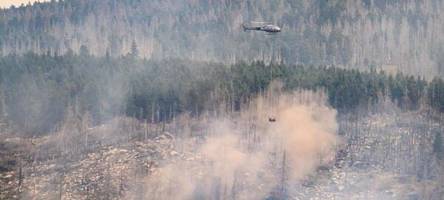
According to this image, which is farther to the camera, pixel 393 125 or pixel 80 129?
pixel 80 129

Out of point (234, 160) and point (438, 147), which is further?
point (234, 160)

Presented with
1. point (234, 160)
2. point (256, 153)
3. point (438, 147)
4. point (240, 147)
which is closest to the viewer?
point (438, 147)

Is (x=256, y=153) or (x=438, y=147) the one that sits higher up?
(x=438, y=147)

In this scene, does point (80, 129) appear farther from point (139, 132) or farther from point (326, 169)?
point (326, 169)

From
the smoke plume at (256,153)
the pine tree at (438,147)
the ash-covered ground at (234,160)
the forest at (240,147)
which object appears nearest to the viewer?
the ash-covered ground at (234,160)

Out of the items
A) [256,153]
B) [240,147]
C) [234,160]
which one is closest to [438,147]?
[256,153]

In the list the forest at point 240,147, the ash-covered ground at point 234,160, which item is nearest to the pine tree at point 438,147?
the forest at point 240,147

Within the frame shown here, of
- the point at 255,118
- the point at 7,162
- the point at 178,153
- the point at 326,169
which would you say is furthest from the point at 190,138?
the point at 7,162

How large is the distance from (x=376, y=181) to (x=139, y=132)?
2282 inches

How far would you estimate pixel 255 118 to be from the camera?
19600 centimetres

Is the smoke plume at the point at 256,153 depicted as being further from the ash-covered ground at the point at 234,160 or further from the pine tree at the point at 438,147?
the pine tree at the point at 438,147

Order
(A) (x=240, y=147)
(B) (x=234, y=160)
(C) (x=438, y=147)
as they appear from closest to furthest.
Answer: (C) (x=438, y=147), (B) (x=234, y=160), (A) (x=240, y=147)

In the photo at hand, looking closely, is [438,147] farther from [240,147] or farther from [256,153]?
[240,147]

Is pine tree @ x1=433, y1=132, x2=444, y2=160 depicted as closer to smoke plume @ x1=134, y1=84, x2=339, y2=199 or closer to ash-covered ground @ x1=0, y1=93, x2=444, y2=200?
ash-covered ground @ x1=0, y1=93, x2=444, y2=200
